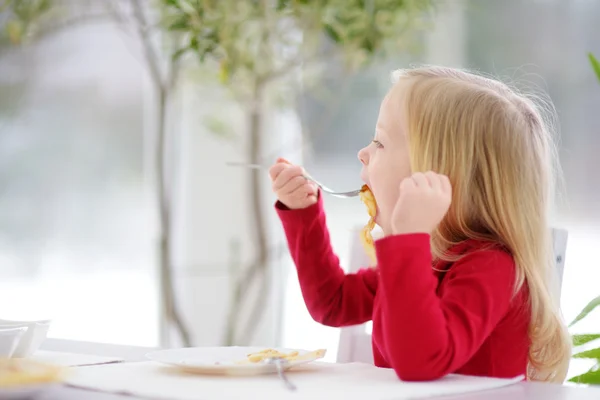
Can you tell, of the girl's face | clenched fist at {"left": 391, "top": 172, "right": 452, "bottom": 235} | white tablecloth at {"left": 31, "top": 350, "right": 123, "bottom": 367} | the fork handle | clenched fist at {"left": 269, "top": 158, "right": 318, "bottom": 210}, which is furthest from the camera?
clenched fist at {"left": 269, "top": 158, "right": 318, "bottom": 210}

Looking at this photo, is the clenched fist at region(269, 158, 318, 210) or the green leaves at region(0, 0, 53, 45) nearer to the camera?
the clenched fist at region(269, 158, 318, 210)

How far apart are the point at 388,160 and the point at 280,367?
0.38 metres

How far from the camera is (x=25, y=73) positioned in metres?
3.39

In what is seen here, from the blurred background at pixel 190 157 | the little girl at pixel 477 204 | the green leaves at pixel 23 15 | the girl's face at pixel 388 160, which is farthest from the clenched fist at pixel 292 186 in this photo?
the green leaves at pixel 23 15

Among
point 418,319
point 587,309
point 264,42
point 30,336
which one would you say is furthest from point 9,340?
point 264,42

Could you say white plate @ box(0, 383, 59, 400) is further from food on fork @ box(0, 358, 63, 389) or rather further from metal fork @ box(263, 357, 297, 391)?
metal fork @ box(263, 357, 297, 391)

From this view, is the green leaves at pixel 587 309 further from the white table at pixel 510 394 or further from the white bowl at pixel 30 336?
the white bowl at pixel 30 336

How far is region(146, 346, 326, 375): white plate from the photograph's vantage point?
902mm

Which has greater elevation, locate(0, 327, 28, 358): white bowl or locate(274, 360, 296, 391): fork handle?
locate(0, 327, 28, 358): white bowl

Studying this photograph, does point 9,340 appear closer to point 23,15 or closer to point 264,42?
point 264,42

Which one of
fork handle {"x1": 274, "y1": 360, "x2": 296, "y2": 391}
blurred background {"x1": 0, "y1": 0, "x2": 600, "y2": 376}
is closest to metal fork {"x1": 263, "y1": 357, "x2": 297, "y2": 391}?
fork handle {"x1": 274, "y1": 360, "x2": 296, "y2": 391}

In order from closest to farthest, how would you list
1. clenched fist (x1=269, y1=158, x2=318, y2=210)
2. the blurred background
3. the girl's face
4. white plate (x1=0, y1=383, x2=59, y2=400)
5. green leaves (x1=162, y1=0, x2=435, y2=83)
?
1. white plate (x1=0, y1=383, x2=59, y2=400)
2. the girl's face
3. clenched fist (x1=269, y1=158, x2=318, y2=210)
4. green leaves (x1=162, y1=0, x2=435, y2=83)
5. the blurred background

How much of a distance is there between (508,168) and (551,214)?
0.12 meters

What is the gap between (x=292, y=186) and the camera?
1.27 metres
